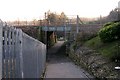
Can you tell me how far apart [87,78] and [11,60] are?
16.4 meters

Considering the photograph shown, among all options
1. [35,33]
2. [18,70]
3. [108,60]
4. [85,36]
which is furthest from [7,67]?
[35,33]

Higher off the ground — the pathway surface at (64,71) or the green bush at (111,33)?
the green bush at (111,33)

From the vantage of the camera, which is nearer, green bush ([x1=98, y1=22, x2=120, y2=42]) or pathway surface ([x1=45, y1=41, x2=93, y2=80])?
pathway surface ([x1=45, y1=41, x2=93, y2=80])

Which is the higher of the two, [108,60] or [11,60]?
[11,60]

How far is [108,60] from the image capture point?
20.6 metres

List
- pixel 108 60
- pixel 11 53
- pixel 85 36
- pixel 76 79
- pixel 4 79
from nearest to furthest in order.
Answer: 1. pixel 4 79
2. pixel 11 53
3. pixel 108 60
4. pixel 76 79
5. pixel 85 36

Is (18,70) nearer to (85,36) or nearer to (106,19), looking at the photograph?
(85,36)

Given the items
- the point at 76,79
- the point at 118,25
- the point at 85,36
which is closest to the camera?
the point at 76,79

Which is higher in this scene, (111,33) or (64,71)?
(111,33)

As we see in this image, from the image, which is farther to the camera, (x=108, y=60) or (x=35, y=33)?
(x=35, y=33)

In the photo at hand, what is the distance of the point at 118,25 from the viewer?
84.0 feet

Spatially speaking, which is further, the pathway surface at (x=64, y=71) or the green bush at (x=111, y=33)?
the green bush at (x=111, y=33)

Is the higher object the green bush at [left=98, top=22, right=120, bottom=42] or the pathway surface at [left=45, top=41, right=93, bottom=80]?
the green bush at [left=98, top=22, right=120, bottom=42]

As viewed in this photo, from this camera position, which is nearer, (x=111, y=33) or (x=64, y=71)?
(x=111, y=33)
